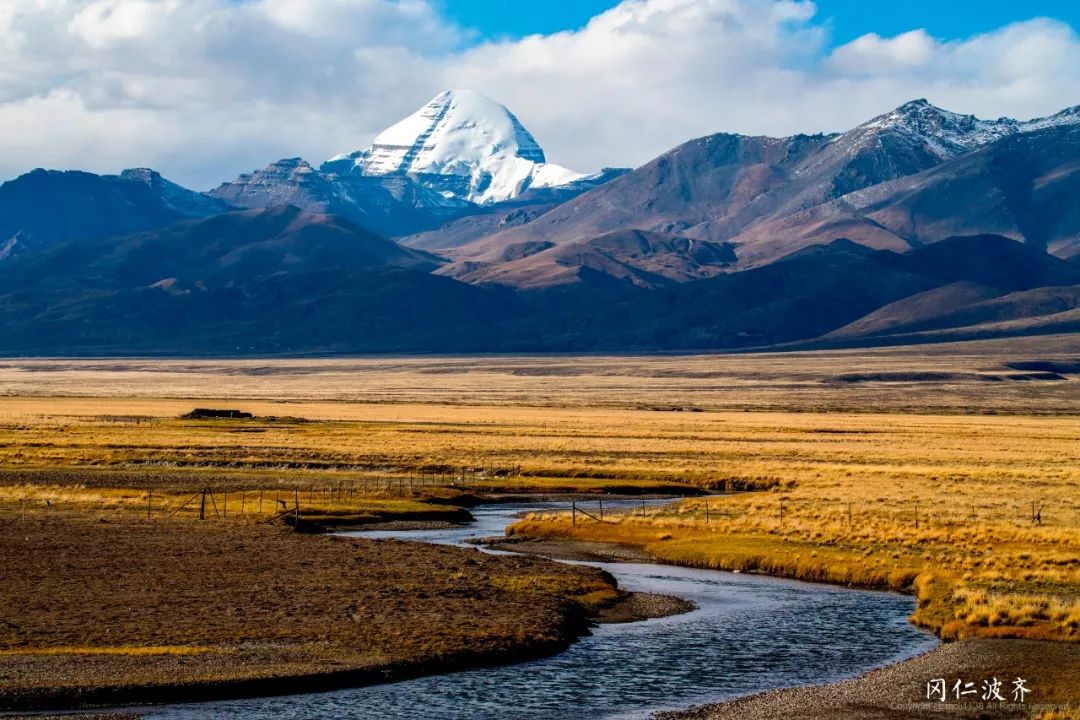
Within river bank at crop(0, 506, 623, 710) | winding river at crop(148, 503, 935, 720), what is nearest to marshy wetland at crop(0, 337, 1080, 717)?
river bank at crop(0, 506, 623, 710)

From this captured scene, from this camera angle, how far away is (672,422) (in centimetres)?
14312

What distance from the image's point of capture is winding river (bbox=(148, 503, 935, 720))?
92.3 ft

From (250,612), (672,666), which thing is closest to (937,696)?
(672,666)

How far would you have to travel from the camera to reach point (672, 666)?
107ft

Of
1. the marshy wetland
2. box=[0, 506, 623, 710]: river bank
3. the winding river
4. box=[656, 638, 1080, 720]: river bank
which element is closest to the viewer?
box=[656, 638, 1080, 720]: river bank

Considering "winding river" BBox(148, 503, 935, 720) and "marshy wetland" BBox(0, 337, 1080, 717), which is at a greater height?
"marshy wetland" BBox(0, 337, 1080, 717)

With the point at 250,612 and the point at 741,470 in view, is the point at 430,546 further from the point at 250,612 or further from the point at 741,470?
the point at 741,470

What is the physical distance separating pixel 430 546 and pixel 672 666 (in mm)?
19957

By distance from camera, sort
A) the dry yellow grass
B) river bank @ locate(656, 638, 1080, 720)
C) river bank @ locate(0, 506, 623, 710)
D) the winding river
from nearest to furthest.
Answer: river bank @ locate(656, 638, 1080, 720)
the winding river
river bank @ locate(0, 506, 623, 710)
the dry yellow grass

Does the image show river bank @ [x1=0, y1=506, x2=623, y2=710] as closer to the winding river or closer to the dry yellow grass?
the winding river

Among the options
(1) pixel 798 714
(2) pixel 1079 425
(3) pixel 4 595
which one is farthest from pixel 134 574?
(2) pixel 1079 425

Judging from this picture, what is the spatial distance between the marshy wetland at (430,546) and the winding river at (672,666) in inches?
29.9

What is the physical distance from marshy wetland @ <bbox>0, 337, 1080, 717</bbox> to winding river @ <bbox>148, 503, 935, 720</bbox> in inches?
29.9

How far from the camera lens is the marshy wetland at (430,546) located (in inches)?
1262
